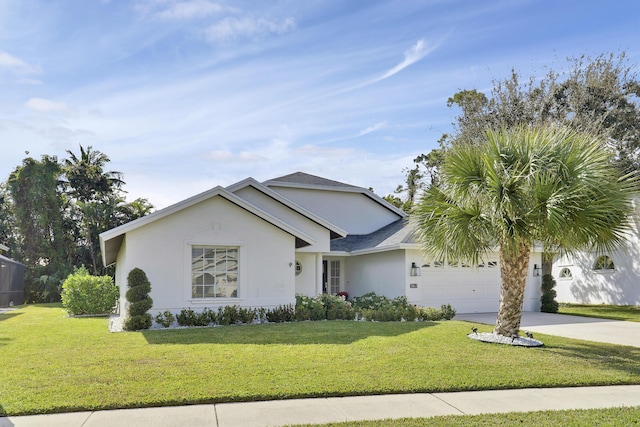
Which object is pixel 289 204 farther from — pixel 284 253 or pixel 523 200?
pixel 523 200

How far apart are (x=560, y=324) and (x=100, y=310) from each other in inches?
672

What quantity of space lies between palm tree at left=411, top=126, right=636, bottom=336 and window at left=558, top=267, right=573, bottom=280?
17713mm

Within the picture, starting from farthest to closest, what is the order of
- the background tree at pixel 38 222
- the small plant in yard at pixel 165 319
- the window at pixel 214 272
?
the background tree at pixel 38 222 → the window at pixel 214 272 → the small plant in yard at pixel 165 319

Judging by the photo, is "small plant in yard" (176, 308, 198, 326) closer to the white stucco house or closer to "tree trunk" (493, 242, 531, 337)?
"tree trunk" (493, 242, 531, 337)

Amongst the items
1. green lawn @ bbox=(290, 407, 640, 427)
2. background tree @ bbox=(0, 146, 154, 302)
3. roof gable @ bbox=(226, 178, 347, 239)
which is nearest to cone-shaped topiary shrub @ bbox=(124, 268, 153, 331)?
roof gable @ bbox=(226, 178, 347, 239)

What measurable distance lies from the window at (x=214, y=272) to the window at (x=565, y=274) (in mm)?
19922

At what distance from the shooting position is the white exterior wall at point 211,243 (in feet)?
48.3

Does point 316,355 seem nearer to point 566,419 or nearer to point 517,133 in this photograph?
point 566,419

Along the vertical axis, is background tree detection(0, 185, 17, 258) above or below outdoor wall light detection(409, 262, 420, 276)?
above

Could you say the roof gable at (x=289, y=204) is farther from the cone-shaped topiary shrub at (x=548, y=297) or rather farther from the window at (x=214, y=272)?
the cone-shaped topiary shrub at (x=548, y=297)

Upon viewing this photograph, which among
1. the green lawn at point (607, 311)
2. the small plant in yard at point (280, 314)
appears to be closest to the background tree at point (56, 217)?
the small plant in yard at point (280, 314)

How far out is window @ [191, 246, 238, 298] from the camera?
50.4 feet

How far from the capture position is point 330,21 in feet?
47.6

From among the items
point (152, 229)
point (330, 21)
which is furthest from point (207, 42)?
point (152, 229)
